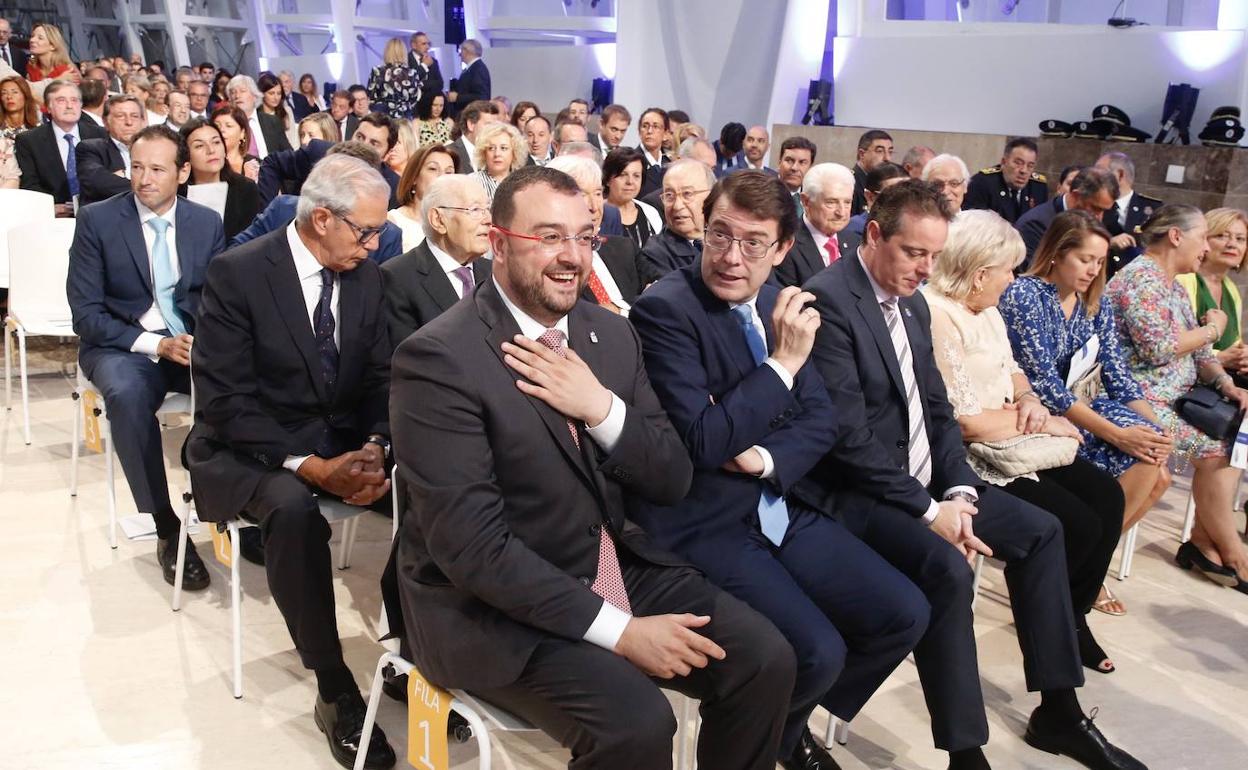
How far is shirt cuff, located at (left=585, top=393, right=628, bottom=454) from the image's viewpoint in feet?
6.77

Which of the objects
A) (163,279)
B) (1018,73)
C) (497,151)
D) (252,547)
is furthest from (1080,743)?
(1018,73)

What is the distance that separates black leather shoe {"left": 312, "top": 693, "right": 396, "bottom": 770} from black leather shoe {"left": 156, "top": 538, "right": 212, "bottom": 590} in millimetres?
1009

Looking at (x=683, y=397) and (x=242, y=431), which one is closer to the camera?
(x=683, y=397)

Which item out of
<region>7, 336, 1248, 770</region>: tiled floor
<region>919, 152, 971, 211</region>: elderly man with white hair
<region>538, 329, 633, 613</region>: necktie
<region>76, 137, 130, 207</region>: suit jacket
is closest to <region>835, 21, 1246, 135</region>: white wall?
<region>919, 152, 971, 211</region>: elderly man with white hair

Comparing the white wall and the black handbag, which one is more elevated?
the white wall

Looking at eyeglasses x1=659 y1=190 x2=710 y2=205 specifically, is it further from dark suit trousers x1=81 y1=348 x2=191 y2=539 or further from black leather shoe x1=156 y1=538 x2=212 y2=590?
black leather shoe x1=156 y1=538 x2=212 y2=590

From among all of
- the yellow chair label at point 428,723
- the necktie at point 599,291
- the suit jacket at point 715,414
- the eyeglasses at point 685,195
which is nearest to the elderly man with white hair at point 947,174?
the eyeglasses at point 685,195

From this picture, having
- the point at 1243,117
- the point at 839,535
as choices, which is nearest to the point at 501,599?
the point at 839,535

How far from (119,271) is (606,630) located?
2656 mm

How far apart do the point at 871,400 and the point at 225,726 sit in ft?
6.34

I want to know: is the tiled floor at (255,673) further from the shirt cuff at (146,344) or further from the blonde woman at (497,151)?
the blonde woman at (497,151)

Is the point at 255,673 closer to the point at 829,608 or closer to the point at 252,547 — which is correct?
the point at 252,547

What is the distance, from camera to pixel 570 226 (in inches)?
81.7

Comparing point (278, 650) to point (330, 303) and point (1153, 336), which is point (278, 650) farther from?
point (1153, 336)
